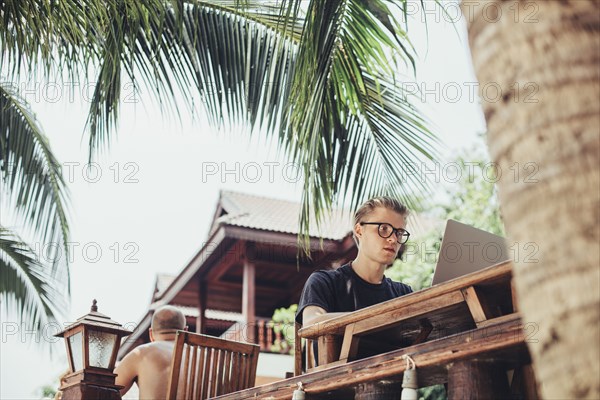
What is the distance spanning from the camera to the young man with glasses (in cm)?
391

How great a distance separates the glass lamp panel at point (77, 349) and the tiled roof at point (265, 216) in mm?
8363

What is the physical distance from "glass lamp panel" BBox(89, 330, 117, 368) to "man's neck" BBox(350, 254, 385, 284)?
138cm

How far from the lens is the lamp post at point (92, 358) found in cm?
432

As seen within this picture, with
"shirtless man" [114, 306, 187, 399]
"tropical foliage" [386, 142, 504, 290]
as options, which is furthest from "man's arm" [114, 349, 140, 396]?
"tropical foliage" [386, 142, 504, 290]

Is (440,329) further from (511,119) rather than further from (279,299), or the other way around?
(279,299)

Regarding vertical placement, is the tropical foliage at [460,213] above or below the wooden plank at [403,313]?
above

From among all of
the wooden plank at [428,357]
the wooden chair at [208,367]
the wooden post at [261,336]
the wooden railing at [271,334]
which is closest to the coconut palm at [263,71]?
the wooden chair at [208,367]

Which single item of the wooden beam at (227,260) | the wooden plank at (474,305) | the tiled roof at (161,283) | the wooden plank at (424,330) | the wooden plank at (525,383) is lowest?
the wooden plank at (525,383)

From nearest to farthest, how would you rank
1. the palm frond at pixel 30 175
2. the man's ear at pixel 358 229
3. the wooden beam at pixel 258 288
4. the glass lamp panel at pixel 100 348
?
the man's ear at pixel 358 229, the glass lamp panel at pixel 100 348, the palm frond at pixel 30 175, the wooden beam at pixel 258 288

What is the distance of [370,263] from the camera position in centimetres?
404

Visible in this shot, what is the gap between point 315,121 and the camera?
4.44 metres

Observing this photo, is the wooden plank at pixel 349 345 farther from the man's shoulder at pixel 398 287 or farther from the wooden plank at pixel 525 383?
the man's shoulder at pixel 398 287

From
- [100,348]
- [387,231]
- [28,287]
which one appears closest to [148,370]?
[100,348]

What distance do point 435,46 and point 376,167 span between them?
1382mm
